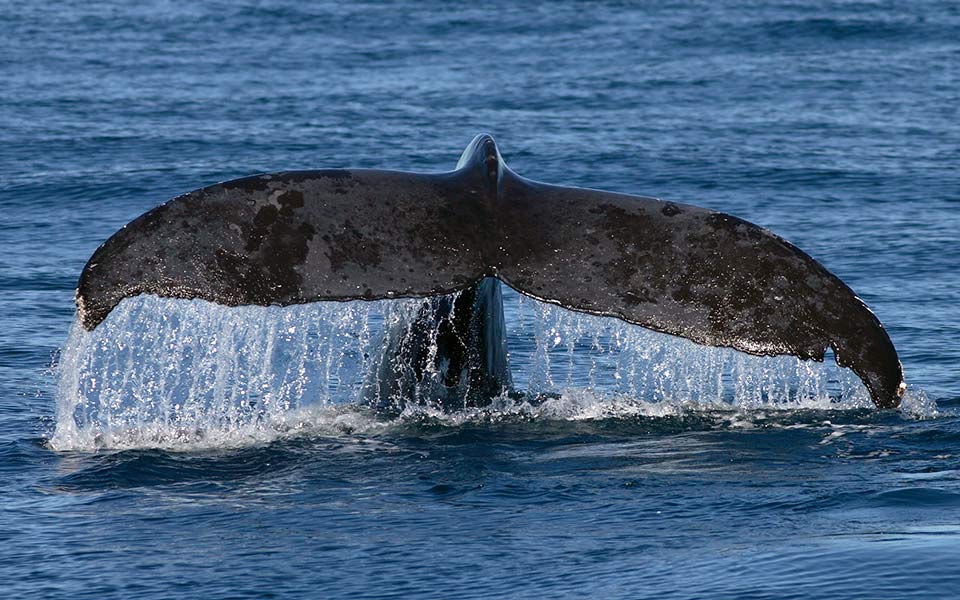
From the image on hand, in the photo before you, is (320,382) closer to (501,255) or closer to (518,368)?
(518,368)

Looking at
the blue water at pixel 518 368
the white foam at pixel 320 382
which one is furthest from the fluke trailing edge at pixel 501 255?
the blue water at pixel 518 368

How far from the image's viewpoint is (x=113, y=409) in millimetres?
8922

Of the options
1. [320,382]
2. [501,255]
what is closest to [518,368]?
[320,382]

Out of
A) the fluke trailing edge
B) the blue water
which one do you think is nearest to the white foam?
the blue water

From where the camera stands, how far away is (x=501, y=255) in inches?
260

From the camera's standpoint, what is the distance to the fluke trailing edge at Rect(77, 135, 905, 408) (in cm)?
630

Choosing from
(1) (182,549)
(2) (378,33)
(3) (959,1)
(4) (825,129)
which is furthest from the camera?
(3) (959,1)

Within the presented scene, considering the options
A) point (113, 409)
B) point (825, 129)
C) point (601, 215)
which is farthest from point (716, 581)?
point (825, 129)

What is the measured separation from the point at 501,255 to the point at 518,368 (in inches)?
141

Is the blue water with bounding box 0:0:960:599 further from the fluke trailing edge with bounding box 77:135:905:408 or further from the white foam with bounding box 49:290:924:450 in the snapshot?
the fluke trailing edge with bounding box 77:135:905:408

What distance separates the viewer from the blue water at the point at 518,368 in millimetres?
6059

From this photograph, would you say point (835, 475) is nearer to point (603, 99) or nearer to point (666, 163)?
point (666, 163)

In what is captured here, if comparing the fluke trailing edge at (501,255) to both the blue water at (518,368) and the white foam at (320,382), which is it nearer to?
the white foam at (320,382)

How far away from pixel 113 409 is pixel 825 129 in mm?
12158
